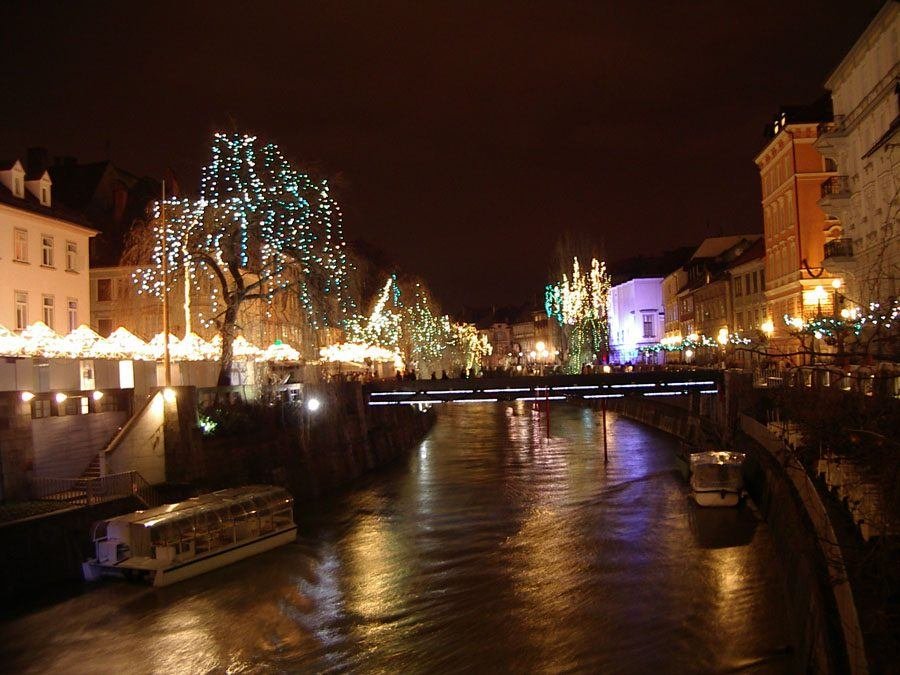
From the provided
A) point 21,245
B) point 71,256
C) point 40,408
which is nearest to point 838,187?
point 40,408

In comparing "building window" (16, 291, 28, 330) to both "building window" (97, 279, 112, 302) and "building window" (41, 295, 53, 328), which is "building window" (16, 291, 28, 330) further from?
"building window" (97, 279, 112, 302)

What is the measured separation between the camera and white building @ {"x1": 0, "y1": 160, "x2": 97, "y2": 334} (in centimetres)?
3531

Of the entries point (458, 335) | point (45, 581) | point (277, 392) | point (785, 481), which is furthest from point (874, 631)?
point (458, 335)

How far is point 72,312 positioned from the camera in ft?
130

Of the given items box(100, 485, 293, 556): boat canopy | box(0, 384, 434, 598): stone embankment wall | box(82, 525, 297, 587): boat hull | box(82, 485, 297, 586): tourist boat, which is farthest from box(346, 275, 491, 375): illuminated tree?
box(82, 525, 297, 587): boat hull

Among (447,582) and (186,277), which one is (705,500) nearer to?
(447,582)

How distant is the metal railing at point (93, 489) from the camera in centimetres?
2558

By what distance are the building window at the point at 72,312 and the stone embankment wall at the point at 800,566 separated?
3002 centimetres

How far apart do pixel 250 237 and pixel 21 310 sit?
1005cm

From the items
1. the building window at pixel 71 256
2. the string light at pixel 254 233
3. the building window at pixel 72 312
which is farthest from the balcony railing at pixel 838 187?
the building window at pixel 72 312

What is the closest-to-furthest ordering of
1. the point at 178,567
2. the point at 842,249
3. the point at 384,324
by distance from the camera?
the point at 178,567 < the point at 842,249 < the point at 384,324

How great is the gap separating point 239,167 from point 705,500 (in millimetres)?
22348

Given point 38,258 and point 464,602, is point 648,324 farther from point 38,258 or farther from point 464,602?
point 464,602

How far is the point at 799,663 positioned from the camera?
15.7 m
